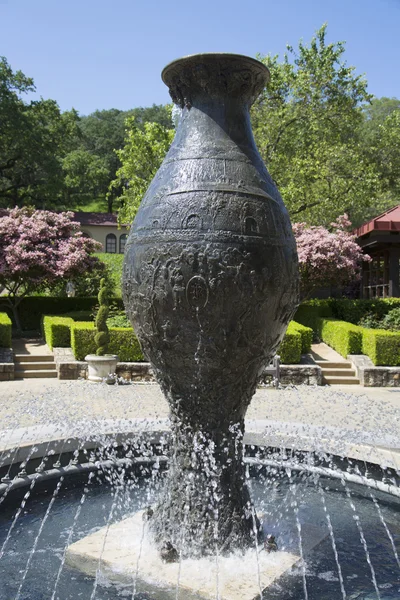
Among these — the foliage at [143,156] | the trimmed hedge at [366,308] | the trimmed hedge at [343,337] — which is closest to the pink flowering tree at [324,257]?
the trimmed hedge at [366,308]

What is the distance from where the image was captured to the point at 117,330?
12750 millimetres

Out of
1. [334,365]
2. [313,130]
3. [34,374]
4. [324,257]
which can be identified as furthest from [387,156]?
[34,374]

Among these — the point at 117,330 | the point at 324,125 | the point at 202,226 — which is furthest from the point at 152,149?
the point at 202,226

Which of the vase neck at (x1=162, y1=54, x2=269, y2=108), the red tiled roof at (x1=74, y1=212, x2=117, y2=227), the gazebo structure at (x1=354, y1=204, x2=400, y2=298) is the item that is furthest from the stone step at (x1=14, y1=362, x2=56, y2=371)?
the red tiled roof at (x1=74, y1=212, x2=117, y2=227)

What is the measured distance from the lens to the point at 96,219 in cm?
4378

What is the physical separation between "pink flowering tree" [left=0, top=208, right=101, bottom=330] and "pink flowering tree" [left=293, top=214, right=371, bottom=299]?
6917 mm

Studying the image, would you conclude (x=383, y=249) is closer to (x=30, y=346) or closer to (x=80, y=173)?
(x=30, y=346)

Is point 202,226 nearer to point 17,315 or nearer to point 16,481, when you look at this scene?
point 16,481

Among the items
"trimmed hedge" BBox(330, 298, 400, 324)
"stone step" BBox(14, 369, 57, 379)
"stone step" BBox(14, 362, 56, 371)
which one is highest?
"trimmed hedge" BBox(330, 298, 400, 324)

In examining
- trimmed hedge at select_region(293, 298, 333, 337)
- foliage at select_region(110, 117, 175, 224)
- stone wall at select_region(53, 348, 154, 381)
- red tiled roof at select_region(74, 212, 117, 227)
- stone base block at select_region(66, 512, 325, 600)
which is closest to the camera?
stone base block at select_region(66, 512, 325, 600)

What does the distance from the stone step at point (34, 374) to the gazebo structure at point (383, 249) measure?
1211 cm

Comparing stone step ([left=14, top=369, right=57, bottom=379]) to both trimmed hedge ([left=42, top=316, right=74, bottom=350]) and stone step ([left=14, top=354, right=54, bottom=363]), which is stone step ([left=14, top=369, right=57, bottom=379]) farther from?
trimmed hedge ([left=42, top=316, right=74, bottom=350])

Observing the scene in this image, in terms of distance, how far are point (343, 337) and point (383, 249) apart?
8.03 m

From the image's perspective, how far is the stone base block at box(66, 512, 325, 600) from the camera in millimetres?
3291
